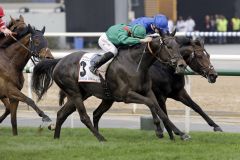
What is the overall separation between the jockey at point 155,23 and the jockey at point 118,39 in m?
0.29

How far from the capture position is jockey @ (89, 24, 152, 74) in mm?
9414

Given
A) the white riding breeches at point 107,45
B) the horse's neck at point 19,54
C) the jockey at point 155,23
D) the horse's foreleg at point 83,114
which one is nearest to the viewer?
the horse's foreleg at point 83,114

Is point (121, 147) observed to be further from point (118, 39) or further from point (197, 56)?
point (197, 56)

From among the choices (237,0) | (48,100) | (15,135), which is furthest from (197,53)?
(237,0)

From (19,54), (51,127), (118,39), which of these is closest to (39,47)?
(19,54)

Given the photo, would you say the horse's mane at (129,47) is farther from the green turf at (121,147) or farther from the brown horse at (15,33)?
the brown horse at (15,33)

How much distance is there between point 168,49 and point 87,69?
1.17 m

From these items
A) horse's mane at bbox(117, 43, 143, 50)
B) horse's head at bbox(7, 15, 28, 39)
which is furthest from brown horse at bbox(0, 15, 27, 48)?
horse's mane at bbox(117, 43, 143, 50)

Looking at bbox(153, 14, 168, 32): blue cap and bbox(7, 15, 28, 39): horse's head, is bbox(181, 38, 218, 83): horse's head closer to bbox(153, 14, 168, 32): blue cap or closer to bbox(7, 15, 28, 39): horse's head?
bbox(153, 14, 168, 32): blue cap

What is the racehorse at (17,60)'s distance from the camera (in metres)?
10.6

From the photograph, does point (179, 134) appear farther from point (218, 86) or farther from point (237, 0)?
point (237, 0)

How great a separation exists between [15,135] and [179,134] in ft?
8.15

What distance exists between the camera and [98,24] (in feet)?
104

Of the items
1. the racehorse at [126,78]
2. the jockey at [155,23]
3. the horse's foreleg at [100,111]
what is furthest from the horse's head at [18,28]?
the jockey at [155,23]
